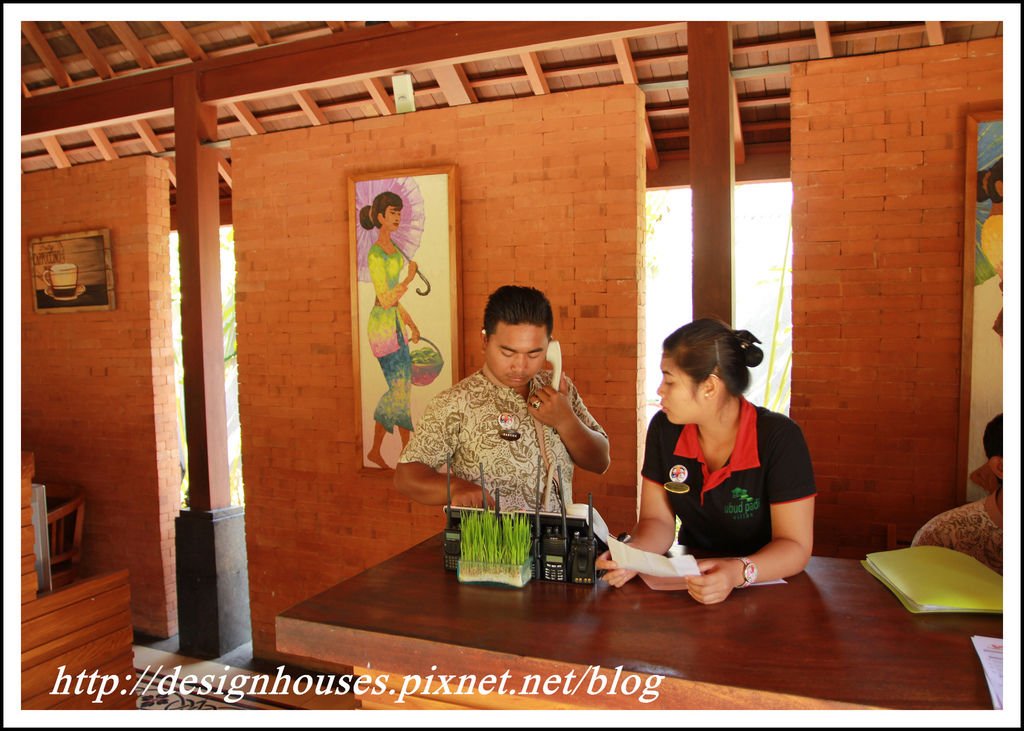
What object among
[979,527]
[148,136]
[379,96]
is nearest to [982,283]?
[979,527]

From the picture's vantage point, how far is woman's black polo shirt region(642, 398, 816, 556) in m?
2.23

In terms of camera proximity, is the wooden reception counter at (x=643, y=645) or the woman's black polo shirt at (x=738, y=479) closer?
the wooden reception counter at (x=643, y=645)

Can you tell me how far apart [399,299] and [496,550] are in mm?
2657

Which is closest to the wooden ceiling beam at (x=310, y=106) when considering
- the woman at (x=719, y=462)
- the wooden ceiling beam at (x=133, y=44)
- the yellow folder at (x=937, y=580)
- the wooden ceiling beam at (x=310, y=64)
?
the wooden ceiling beam at (x=310, y=64)

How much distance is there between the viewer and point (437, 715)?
1.65m

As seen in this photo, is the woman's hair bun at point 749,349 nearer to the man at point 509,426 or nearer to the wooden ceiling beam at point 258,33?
the man at point 509,426

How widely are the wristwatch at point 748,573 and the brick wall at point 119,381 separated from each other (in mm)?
4931

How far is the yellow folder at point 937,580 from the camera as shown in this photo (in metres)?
1.82

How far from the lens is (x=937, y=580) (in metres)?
1.92

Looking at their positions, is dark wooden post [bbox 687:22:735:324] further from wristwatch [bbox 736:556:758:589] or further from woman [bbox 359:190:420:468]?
wristwatch [bbox 736:556:758:589]

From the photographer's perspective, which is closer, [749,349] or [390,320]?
[749,349]

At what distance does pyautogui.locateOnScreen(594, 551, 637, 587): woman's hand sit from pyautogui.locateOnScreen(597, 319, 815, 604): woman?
251mm

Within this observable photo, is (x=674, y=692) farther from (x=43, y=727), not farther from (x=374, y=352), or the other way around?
(x=374, y=352)

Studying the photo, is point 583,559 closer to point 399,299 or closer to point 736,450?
point 736,450
